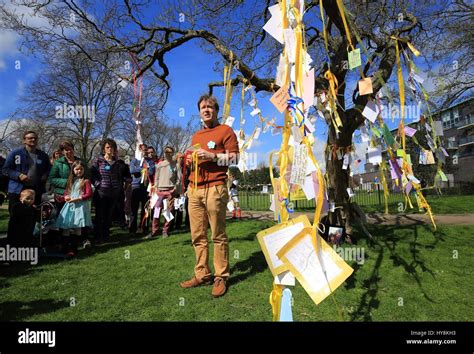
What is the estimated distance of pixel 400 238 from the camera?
5.38 meters

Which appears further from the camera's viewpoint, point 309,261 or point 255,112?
point 255,112

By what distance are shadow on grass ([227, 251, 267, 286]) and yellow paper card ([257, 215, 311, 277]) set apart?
1.94 meters

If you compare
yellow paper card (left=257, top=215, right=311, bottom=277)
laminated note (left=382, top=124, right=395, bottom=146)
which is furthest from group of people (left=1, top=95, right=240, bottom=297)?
laminated note (left=382, top=124, right=395, bottom=146)

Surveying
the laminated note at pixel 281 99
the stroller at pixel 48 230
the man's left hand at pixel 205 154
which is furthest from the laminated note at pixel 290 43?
the stroller at pixel 48 230

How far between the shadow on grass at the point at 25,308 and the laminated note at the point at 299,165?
262 centimetres

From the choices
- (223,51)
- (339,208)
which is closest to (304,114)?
(223,51)

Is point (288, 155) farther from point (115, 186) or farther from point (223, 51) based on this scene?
point (115, 186)

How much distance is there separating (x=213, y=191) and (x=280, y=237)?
5.29 feet

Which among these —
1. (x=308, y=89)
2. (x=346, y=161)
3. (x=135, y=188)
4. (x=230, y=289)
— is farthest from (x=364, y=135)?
(x=135, y=188)

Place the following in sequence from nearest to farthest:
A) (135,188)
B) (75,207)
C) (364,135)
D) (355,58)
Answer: (355,58) < (364,135) < (75,207) < (135,188)

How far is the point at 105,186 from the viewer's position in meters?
5.68

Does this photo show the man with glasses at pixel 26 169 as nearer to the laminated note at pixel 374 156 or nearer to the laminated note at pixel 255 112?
the laminated note at pixel 255 112

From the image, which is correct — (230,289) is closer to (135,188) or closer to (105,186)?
(105,186)

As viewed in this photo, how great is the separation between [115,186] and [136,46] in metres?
2.65
